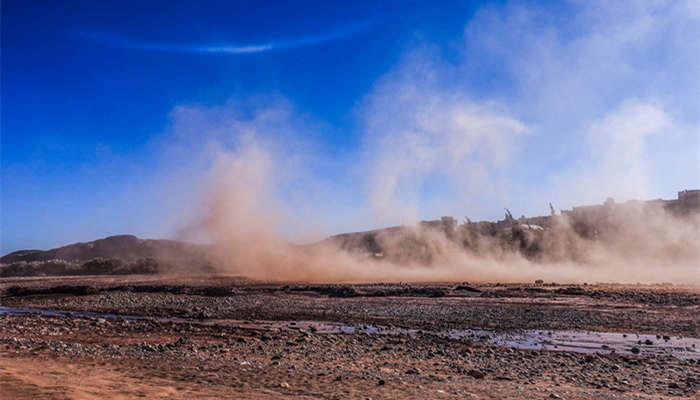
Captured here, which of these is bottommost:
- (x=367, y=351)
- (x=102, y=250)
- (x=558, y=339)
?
(x=558, y=339)

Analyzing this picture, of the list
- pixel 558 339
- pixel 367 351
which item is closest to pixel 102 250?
pixel 367 351

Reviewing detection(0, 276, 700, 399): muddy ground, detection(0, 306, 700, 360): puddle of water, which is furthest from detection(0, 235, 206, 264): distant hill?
detection(0, 306, 700, 360): puddle of water

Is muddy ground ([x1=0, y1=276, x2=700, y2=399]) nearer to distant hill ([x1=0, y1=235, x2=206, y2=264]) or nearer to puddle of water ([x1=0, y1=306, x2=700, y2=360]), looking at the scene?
puddle of water ([x1=0, y1=306, x2=700, y2=360])

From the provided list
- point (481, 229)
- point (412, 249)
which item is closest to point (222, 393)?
point (412, 249)

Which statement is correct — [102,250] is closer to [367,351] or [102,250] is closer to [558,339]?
[367,351]

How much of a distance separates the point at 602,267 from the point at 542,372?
40.8m

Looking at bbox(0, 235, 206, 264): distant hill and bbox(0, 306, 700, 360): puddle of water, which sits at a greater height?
bbox(0, 235, 206, 264): distant hill

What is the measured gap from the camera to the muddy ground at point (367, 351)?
851cm

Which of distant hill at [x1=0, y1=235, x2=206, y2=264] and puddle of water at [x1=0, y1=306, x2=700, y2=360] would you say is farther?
distant hill at [x1=0, y1=235, x2=206, y2=264]

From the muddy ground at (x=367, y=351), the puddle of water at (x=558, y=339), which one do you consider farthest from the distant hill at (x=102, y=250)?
the puddle of water at (x=558, y=339)

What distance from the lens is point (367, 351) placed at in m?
12.6

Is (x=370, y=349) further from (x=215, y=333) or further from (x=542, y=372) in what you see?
(x=215, y=333)

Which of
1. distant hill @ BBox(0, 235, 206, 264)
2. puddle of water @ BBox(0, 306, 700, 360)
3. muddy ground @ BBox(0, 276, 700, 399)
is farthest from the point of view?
distant hill @ BBox(0, 235, 206, 264)

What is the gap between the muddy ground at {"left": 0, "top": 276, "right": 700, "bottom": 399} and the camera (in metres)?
8.51
